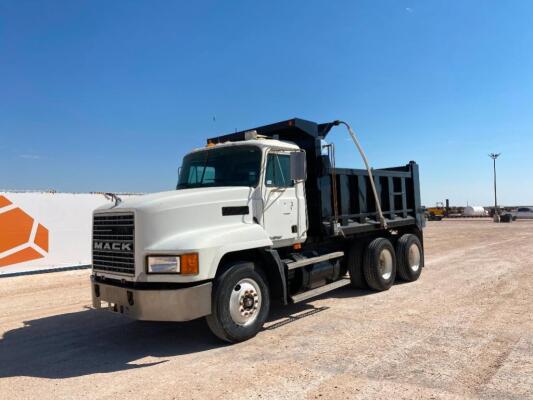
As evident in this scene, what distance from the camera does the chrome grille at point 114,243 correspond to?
5.07 meters

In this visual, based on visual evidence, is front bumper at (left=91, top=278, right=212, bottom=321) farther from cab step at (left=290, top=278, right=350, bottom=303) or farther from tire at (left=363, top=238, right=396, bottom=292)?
tire at (left=363, top=238, right=396, bottom=292)

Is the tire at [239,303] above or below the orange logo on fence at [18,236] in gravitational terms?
below

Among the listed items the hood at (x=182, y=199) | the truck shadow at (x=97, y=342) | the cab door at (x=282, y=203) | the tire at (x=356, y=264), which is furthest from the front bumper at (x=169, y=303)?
the tire at (x=356, y=264)

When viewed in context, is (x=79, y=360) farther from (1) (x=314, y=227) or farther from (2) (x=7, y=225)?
(2) (x=7, y=225)

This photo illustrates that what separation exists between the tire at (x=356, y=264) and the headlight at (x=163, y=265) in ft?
15.2

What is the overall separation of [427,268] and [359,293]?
13.4ft

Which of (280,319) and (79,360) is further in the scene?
(280,319)

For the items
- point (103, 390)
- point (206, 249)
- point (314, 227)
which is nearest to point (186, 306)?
point (206, 249)

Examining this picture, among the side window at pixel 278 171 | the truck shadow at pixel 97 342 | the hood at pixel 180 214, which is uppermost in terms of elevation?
the side window at pixel 278 171

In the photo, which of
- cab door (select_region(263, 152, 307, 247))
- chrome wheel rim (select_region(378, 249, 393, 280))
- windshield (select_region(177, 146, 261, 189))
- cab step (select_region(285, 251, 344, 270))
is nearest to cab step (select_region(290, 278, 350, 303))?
cab step (select_region(285, 251, 344, 270))

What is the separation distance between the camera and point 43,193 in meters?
13.2

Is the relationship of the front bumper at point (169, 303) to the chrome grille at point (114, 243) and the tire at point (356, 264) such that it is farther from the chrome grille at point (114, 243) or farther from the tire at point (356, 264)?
the tire at point (356, 264)

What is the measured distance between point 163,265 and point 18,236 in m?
9.85

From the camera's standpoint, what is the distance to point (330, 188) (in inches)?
297
